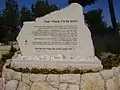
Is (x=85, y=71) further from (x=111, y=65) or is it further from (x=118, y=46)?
(x=118, y=46)

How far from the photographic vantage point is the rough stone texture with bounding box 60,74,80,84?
6418 mm

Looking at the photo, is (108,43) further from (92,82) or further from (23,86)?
(23,86)

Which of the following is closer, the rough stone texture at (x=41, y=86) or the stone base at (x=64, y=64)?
the rough stone texture at (x=41, y=86)

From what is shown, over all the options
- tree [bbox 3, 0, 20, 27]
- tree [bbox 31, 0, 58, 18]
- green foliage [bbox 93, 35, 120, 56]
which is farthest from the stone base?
tree [bbox 3, 0, 20, 27]

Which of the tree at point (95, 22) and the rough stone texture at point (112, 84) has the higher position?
the tree at point (95, 22)

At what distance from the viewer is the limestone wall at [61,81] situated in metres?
6.42

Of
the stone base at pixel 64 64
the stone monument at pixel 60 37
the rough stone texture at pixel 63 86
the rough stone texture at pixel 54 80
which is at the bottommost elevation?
the rough stone texture at pixel 63 86

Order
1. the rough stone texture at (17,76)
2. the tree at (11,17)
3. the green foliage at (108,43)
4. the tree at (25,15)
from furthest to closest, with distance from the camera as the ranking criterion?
1. the tree at (25,15)
2. the tree at (11,17)
3. the green foliage at (108,43)
4. the rough stone texture at (17,76)

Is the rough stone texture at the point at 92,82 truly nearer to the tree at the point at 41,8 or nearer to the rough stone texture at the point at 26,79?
the rough stone texture at the point at 26,79

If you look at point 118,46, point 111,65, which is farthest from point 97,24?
point 111,65

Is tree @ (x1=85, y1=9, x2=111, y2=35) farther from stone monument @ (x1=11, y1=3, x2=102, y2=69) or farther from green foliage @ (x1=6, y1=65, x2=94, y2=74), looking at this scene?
green foliage @ (x1=6, y1=65, x2=94, y2=74)

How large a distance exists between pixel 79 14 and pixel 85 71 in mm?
1394

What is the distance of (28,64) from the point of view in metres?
7.06

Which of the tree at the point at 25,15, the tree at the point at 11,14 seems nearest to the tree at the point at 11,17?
the tree at the point at 11,14
